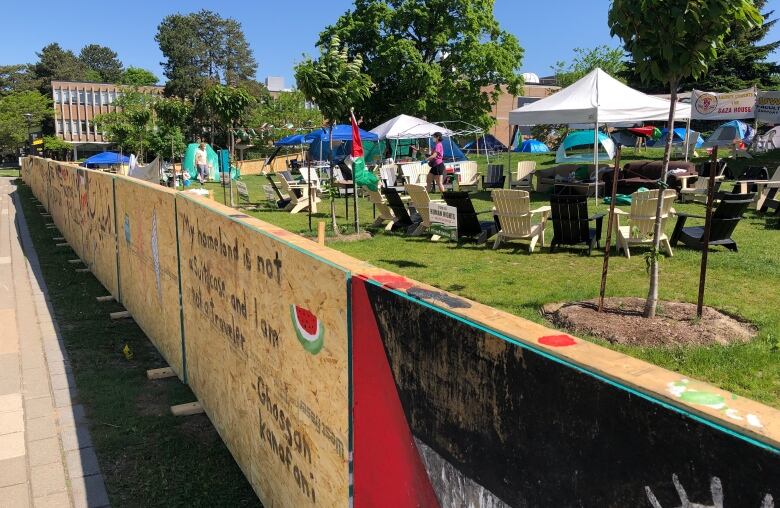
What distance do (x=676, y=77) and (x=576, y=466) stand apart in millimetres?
5341

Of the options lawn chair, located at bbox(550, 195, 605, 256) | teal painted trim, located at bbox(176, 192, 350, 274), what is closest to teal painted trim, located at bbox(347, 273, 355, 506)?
teal painted trim, located at bbox(176, 192, 350, 274)

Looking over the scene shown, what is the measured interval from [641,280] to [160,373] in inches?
229

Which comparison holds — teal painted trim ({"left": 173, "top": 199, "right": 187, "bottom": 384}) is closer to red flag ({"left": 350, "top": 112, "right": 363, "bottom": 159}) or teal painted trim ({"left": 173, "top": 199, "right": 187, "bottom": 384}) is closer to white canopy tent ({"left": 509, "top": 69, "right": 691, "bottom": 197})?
red flag ({"left": 350, "top": 112, "right": 363, "bottom": 159})

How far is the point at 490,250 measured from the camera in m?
10.2

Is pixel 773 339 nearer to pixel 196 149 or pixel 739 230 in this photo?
pixel 739 230

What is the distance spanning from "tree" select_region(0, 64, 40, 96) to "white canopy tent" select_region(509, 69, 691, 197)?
101 metres

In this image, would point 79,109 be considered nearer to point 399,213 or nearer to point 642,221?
point 399,213

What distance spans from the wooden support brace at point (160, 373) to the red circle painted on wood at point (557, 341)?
16.3 feet

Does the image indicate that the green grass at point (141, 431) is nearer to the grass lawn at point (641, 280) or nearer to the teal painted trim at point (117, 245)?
the teal painted trim at point (117, 245)

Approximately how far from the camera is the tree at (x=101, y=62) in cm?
12088

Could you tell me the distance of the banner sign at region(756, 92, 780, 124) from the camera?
25812 millimetres

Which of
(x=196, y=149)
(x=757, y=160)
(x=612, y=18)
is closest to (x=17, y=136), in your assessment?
(x=196, y=149)

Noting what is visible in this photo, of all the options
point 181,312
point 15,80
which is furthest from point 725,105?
point 15,80

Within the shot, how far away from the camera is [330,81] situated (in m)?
12.8
